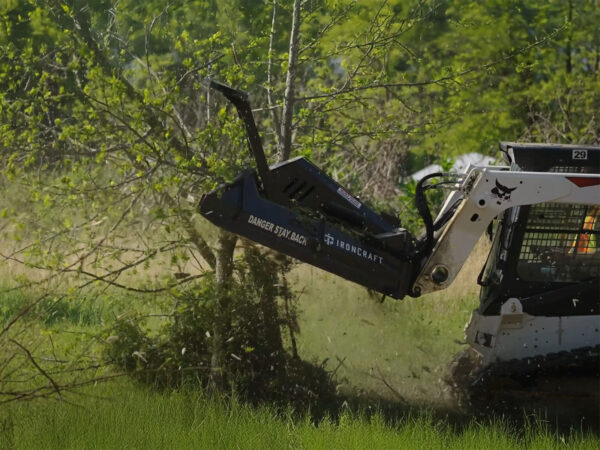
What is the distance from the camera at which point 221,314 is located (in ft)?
27.2

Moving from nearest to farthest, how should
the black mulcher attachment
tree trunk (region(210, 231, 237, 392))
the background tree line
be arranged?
the black mulcher attachment
the background tree line
tree trunk (region(210, 231, 237, 392))

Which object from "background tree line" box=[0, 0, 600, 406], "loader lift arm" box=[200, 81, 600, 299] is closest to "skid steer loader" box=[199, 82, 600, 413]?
"loader lift arm" box=[200, 81, 600, 299]

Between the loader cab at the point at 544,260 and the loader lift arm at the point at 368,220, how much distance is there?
355mm

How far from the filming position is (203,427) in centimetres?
695

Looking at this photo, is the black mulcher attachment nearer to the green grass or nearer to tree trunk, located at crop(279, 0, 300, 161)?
the green grass

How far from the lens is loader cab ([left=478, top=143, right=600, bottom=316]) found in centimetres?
773

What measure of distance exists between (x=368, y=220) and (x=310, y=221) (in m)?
0.51

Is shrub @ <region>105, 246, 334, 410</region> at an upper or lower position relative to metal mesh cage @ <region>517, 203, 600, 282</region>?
lower

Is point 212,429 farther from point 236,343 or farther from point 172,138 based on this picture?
point 172,138

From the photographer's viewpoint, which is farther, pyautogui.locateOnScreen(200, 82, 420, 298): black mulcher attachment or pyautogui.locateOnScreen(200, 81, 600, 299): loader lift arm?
pyautogui.locateOnScreen(200, 81, 600, 299): loader lift arm

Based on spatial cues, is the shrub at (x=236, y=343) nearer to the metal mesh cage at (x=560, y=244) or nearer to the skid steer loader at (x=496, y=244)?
the skid steer loader at (x=496, y=244)

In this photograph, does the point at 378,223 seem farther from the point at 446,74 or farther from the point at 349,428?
the point at 446,74

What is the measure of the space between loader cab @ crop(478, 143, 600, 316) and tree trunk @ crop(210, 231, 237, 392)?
2.08 meters

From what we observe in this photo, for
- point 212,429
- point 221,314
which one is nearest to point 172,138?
point 221,314
